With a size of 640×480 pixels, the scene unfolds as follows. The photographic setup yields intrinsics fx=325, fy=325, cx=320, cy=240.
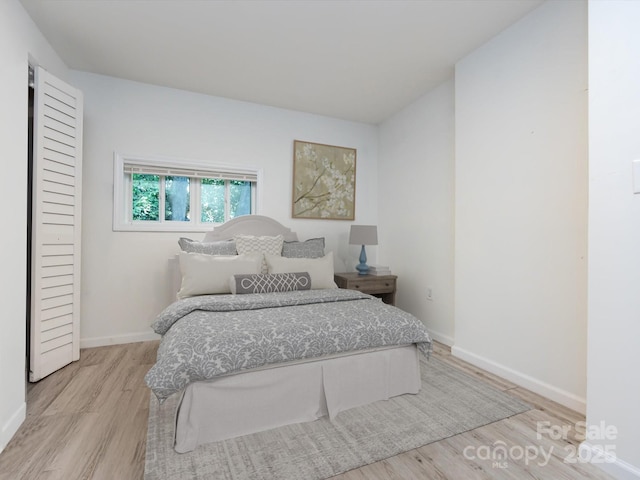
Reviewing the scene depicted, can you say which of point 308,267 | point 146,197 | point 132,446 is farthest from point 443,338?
point 146,197

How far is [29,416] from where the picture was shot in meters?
1.89

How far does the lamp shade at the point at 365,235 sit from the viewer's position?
12.2 ft

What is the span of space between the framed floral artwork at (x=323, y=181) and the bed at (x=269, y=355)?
5.12ft

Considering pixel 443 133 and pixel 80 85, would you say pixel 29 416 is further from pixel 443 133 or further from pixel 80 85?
pixel 443 133

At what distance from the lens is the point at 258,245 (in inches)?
122

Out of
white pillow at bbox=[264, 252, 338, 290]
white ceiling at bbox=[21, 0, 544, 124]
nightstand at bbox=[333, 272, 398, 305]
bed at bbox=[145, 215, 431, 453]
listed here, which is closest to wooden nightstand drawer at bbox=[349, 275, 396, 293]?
nightstand at bbox=[333, 272, 398, 305]

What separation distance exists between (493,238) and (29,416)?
3268 millimetres

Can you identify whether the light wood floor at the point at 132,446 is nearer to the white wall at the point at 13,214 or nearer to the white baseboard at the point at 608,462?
the white baseboard at the point at 608,462

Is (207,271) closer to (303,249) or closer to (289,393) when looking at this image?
(303,249)

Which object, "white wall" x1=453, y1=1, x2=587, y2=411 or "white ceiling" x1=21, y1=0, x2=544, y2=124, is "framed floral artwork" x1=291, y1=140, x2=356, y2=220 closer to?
"white ceiling" x1=21, y1=0, x2=544, y2=124

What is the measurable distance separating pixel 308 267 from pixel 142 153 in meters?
2.02

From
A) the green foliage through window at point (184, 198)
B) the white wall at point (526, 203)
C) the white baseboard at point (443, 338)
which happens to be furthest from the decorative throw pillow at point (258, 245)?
the white baseboard at point (443, 338)

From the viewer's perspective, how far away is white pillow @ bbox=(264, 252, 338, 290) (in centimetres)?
283

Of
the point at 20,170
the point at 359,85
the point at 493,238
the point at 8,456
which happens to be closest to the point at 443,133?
the point at 359,85
